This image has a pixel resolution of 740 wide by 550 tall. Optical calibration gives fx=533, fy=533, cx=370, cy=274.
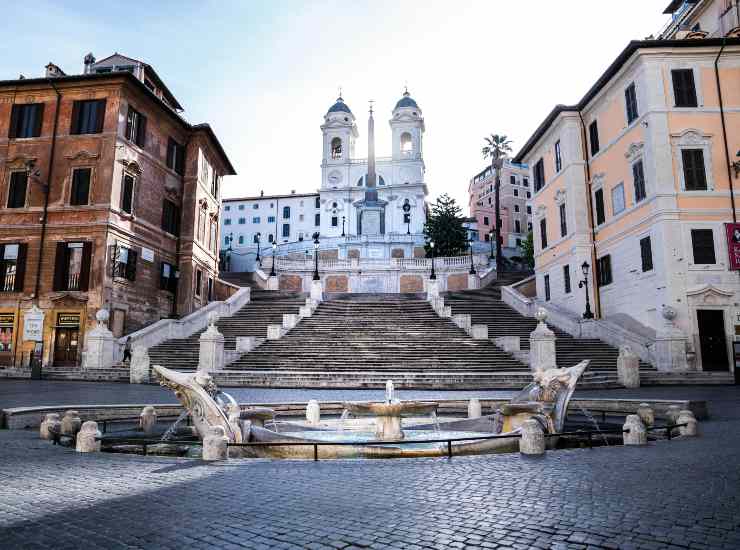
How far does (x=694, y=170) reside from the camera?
24.9 meters

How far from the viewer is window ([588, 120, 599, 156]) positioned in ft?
101

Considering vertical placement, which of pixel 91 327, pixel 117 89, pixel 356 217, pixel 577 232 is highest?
pixel 356 217

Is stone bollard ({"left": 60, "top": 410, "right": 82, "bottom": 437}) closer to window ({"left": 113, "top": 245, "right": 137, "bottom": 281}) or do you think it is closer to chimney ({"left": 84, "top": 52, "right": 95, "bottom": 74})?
window ({"left": 113, "top": 245, "right": 137, "bottom": 281})

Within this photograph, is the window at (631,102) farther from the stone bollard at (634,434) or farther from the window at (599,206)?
the stone bollard at (634,434)

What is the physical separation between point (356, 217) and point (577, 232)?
56.3 meters

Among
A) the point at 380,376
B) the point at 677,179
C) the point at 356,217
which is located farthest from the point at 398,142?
the point at 380,376

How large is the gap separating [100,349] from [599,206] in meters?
27.0

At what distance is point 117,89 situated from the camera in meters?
29.5

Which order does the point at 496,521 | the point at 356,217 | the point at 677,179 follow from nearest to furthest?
1. the point at 496,521
2. the point at 677,179
3. the point at 356,217

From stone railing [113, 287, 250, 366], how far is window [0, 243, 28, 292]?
7.16m

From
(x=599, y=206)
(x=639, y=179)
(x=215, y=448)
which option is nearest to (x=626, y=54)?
(x=639, y=179)

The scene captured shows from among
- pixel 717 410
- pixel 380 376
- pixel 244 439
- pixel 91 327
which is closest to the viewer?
pixel 244 439

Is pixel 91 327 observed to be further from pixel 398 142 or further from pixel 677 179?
pixel 398 142

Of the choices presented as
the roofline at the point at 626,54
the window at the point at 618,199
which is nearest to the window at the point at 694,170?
the window at the point at 618,199
